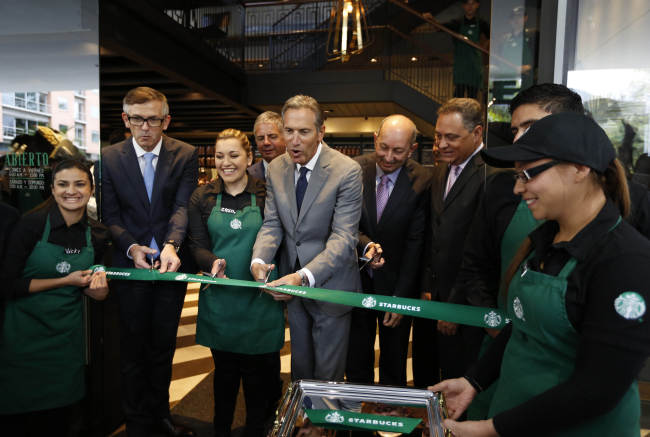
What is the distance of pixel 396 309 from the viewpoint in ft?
7.06

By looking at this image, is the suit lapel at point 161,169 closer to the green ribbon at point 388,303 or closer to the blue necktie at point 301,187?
the green ribbon at point 388,303

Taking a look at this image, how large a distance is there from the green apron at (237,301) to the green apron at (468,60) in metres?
5.21

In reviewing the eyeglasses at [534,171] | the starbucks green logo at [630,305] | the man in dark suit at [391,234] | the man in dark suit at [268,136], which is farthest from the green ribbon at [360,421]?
the man in dark suit at [268,136]

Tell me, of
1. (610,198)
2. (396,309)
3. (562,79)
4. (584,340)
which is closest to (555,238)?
(610,198)

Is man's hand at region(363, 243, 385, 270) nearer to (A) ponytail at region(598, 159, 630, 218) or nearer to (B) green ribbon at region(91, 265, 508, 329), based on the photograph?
(B) green ribbon at region(91, 265, 508, 329)

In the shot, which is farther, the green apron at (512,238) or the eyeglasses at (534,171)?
the green apron at (512,238)

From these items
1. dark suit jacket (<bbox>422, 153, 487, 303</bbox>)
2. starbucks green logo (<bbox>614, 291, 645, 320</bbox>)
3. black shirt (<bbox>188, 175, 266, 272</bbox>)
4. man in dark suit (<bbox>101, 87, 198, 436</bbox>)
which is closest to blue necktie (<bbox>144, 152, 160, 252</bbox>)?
man in dark suit (<bbox>101, 87, 198, 436</bbox>)

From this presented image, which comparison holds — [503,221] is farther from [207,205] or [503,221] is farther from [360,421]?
[207,205]

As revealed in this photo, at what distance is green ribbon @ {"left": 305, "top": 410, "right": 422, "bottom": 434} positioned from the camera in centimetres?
114

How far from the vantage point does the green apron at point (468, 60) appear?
254 inches

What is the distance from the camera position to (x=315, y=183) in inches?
87.9

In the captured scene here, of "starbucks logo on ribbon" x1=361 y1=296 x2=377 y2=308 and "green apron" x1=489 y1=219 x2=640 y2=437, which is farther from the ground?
"green apron" x1=489 y1=219 x2=640 y2=437

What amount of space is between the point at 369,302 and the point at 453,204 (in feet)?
2.24

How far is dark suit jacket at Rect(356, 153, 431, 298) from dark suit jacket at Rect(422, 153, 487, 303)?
24cm
